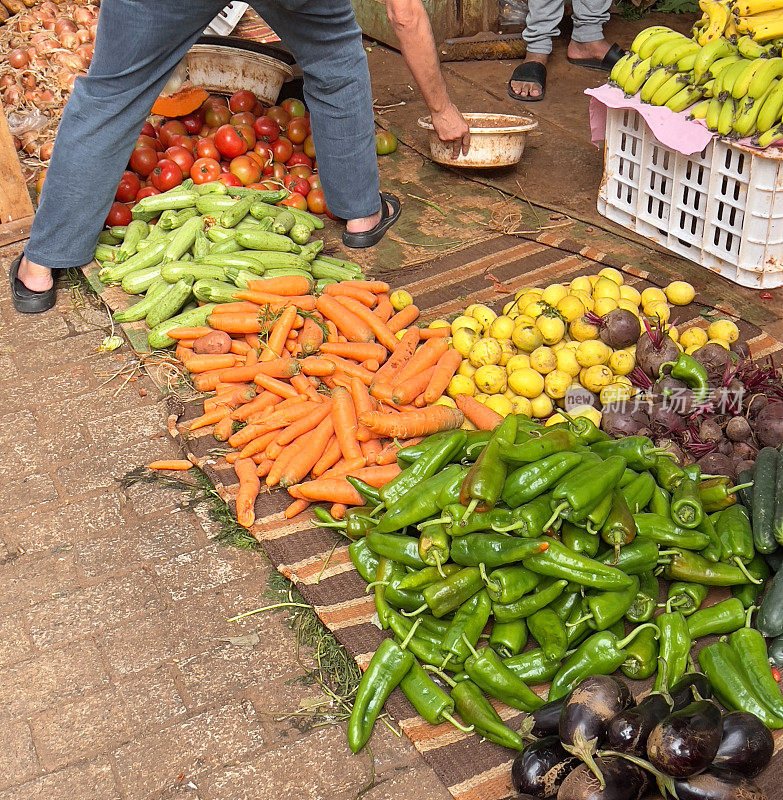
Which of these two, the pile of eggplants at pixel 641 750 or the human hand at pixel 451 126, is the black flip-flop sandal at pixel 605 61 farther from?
the pile of eggplants at pixel 641 750

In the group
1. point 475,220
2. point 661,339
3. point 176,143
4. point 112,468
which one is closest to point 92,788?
point 112,468

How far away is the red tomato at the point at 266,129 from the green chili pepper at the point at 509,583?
11.6ft

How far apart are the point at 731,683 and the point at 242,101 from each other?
170 inches

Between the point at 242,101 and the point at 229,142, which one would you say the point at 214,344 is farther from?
the point at 242,101

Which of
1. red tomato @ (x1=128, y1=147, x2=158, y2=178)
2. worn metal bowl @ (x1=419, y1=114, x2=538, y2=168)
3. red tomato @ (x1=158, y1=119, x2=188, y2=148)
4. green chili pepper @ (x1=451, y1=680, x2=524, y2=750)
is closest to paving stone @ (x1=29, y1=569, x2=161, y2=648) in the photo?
green chili pepper @ (x1=451, y1=680, x2=524, y2=750)

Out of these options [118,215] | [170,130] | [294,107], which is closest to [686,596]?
[118,215]

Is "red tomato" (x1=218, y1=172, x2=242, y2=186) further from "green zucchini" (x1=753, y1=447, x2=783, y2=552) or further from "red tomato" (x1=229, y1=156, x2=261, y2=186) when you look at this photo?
"green zucchini" (x1=753, y1=447, x2=783, y2=552)

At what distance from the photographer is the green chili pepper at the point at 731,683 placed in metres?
2.33

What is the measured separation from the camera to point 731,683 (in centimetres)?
237

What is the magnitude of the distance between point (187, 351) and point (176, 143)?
183cm

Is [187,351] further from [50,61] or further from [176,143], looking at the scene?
[50,61]

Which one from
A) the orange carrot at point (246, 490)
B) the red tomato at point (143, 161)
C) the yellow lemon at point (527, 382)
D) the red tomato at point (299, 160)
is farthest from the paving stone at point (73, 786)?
the red tomato at point (299, 160)

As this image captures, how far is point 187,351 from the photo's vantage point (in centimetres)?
381

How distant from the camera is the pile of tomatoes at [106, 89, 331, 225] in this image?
4855 millimetres
